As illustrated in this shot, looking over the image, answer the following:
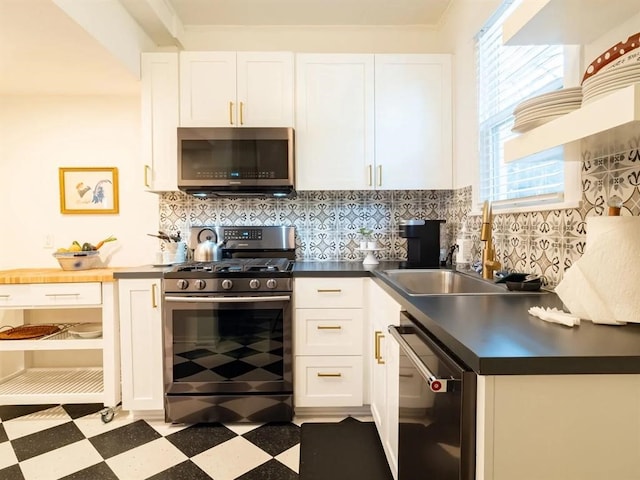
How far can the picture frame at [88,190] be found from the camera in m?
2.70

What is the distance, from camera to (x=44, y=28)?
182 cm

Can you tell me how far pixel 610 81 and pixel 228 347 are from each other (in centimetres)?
198

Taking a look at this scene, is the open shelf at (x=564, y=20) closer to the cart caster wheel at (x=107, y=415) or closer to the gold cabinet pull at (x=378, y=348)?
the gold cabinet pull at (x=378, y=348)

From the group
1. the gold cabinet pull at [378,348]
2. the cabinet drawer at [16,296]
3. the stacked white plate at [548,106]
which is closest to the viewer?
the stacked white plate at [548,106]

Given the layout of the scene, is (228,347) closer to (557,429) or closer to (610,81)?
(557,429)

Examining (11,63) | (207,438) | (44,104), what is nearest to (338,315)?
(207,438)

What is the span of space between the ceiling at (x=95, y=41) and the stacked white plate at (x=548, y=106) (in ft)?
5.59

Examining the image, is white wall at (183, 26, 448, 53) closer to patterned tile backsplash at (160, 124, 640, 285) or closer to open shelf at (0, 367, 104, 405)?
patterned tile backsplash at (160, 124, 640, 285)

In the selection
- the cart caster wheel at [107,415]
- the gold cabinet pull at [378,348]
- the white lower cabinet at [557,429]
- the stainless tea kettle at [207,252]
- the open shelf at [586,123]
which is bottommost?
the cart caster wheel at [107,415]

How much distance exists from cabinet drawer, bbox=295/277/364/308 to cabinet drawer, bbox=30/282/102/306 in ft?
3.90

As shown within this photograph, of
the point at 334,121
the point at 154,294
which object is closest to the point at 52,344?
the point at 154,294

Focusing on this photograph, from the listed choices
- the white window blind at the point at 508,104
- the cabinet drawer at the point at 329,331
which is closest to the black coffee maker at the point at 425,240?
the white window blind at the point at 508,104

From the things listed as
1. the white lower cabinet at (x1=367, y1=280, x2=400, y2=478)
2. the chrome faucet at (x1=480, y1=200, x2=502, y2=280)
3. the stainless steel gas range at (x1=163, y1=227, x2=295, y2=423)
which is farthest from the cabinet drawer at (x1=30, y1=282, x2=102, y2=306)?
the chrome faucet at (x1=480, y1=200, x2=502, y2=280)

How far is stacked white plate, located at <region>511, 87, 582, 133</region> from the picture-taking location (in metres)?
1.05
